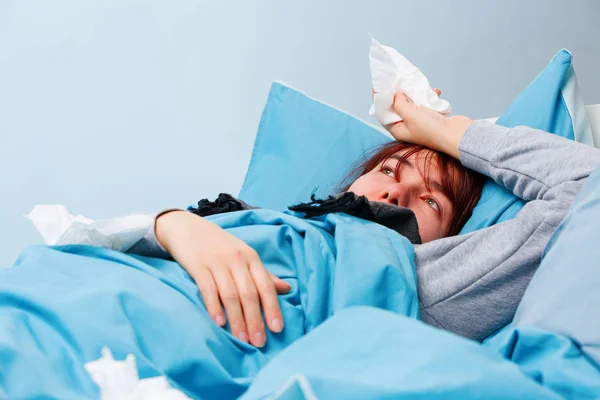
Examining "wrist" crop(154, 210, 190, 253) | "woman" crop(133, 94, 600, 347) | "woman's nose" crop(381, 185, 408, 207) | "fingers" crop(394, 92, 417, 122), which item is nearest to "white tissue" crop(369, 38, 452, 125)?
"fingers" crop(394, 92, 417, 122)

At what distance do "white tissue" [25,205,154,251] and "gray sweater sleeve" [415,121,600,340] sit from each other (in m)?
0.38

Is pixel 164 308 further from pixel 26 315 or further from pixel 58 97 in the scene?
pixel 58 97

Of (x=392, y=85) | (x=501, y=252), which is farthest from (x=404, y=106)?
(x=501, y=252)

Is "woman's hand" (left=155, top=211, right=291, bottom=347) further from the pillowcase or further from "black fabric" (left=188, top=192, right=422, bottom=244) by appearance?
the pillowcase

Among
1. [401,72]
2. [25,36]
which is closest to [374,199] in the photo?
[401,72]

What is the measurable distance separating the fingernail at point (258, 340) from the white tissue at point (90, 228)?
25cm

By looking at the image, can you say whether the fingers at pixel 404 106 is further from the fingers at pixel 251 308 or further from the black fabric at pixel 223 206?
the fingers at pixel 251 308

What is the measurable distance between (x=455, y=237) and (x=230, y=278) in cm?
34

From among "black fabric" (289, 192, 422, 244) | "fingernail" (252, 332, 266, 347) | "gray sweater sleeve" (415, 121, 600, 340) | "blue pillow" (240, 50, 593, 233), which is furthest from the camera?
"blue pillow" (240, 50, 593, 233)

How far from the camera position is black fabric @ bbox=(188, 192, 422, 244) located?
0.95 meters

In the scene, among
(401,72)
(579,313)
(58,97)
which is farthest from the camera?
(58,97)

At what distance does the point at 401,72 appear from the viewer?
127 centimetres

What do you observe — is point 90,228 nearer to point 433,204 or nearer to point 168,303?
point 168,303

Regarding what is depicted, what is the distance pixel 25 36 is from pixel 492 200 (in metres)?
1.34
